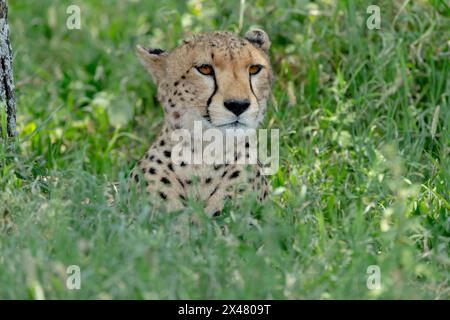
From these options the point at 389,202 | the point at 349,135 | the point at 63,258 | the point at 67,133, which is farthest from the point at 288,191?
the point at 67,133

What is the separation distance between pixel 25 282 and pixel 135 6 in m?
5.23

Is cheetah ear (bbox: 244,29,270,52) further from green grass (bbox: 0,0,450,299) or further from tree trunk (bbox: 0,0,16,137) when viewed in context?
tree trunk (bbox: 0,0,16,137)

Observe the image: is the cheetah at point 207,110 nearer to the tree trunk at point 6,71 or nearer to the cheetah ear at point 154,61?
the cheetah ear at point 154,61

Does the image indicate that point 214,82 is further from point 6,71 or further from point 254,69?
point 6,71

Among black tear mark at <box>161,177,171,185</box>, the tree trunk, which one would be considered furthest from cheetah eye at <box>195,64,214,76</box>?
the tree trunk

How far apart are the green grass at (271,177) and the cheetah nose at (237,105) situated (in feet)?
1.32

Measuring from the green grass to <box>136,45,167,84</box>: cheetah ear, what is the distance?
54 cm

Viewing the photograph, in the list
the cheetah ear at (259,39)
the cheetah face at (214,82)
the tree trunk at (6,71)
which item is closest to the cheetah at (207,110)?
the cheetah face at (214,82)

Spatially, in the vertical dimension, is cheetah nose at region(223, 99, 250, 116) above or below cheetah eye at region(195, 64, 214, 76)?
below

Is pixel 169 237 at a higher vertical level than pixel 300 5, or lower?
lower

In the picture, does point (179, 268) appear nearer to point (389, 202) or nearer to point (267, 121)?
point (389, 202)

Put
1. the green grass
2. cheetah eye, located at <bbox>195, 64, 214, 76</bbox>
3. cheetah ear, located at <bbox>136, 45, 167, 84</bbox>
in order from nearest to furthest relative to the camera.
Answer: the green grass, cheetah eye, located at <bbox>195, 64, 214, 76</bbox>, cheetah ear, located at <bbox>136, 45, 167, 84</bbox>

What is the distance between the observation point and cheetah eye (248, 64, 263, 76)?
187 inches

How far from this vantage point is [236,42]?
4781mm
